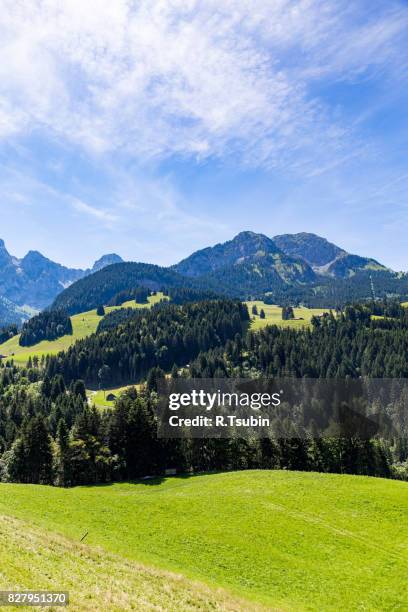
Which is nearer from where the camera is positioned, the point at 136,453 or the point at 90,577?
→ the point at 90,577

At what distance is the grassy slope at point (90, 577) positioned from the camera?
71.3 ft

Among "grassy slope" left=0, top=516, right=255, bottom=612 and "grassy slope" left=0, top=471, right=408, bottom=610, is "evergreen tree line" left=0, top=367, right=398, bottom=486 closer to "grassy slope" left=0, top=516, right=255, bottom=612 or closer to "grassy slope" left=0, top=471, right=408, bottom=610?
"grassy slope" left=0, top=471, right=408, bottom=610

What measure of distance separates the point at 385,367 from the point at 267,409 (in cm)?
9590

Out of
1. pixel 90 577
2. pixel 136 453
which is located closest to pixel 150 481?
pixel 136 453

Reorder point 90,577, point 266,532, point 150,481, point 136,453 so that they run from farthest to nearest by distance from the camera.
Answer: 1. point 136,453
2. point 150,481
3. point 266,532
4. point 90,577

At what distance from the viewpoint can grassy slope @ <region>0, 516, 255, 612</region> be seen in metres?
21.7

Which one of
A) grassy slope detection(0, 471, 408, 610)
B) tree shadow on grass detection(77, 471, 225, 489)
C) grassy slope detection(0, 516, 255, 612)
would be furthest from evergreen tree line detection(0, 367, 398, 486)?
grassy slope detection(0, 516, 255, 612)

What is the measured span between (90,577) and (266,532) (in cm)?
2632

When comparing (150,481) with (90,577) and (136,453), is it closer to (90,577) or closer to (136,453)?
(136,453)

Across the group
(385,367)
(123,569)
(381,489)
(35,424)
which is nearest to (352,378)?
(385,367)

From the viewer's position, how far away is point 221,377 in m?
195

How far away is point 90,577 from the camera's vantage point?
25.9 meters

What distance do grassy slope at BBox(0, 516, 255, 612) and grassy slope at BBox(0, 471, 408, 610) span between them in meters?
2.53

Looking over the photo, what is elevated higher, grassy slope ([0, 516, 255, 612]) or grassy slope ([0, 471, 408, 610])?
grassy slope ([0, 516, 255, 612])
